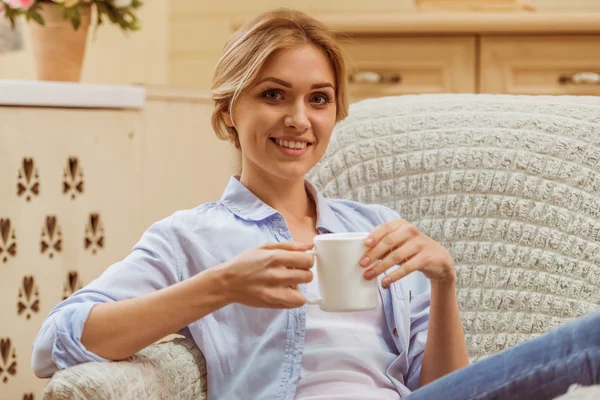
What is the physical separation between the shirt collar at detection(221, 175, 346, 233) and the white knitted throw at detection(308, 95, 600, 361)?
19cm

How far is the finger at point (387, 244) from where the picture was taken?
100 centimetres

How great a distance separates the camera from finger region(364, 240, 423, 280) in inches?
39.6

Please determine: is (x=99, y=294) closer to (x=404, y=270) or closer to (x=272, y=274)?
(x=272, y=274)

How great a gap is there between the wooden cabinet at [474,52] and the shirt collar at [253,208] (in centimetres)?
101

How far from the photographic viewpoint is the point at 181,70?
299 cm

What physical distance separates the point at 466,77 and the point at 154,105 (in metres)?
0.82

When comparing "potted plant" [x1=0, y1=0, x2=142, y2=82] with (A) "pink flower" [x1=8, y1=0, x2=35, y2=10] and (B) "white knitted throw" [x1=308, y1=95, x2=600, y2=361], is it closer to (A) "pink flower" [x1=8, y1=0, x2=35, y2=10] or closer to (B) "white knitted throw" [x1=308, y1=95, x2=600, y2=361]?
(A) "pink flower" [x1=8, y1=0, x2=35, y2=10]

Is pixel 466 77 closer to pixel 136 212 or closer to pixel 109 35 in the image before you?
pixel 136 212

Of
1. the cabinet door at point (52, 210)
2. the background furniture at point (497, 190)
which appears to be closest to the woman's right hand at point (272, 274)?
the background furniture at point (497, 190)

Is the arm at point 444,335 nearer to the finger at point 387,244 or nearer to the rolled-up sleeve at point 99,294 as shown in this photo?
the finger at point 387,244

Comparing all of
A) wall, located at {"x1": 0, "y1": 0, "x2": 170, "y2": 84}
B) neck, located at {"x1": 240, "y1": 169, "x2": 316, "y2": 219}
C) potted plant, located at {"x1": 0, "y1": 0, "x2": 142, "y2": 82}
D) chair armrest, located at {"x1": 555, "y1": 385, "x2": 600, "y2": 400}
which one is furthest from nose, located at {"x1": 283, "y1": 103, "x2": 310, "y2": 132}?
wall, located at {"x1": 0, "y1": 0, "x2": 170, "y2": 84}

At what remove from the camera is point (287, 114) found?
4.02 ft

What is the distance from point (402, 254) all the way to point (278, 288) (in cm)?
16

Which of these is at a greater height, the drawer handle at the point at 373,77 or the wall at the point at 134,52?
the wall at the point at 134,52
